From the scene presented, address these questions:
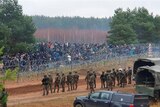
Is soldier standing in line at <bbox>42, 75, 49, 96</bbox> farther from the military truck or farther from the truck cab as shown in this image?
the truck cab

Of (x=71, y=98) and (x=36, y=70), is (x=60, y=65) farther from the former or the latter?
(x=71, y=98)

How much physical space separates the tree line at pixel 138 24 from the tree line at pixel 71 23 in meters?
81.1

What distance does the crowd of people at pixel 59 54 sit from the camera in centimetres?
4122

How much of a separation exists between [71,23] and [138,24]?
95.3 meters

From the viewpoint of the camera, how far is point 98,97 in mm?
26062

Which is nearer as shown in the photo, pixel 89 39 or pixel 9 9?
pixel 9 9

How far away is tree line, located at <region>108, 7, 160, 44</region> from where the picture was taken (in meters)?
67.1

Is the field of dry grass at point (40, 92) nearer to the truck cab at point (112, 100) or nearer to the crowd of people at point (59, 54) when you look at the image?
the crowd of people at point (59, 54)

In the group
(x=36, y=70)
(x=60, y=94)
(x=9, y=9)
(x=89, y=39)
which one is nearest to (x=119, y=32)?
(x=9, y=9)

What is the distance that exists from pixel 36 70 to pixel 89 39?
90.2 m

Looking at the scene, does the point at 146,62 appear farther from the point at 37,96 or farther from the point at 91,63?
the point at 91,63

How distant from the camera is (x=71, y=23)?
166750 mm

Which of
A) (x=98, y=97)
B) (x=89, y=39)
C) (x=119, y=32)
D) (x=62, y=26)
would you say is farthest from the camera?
(x=62, y=26)

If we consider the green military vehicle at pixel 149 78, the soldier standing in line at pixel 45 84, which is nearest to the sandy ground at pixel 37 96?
the soldier standing in line at pixel 45 84
